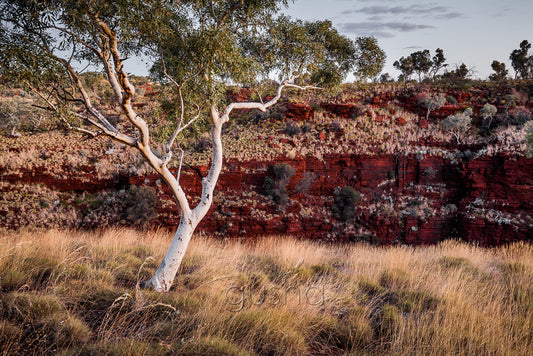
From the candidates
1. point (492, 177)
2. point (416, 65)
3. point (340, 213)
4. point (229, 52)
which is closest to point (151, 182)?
point (340, 213)

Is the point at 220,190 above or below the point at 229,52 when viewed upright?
below

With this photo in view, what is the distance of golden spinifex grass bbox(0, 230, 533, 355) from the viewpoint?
2.93 m

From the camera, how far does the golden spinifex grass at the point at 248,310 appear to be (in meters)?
2.93

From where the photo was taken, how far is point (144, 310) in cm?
359

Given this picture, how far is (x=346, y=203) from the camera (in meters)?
16.1

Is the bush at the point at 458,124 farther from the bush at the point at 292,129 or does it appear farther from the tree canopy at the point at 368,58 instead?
the tree canopy at the point at 368,58

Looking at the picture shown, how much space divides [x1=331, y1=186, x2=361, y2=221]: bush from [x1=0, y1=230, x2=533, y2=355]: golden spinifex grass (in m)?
9.16

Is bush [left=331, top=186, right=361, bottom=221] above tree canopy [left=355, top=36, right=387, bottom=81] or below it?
below

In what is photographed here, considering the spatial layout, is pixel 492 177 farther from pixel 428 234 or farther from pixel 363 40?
pixel 363 40

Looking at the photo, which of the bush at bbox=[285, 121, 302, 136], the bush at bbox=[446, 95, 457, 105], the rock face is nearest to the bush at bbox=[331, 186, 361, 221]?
the rock face

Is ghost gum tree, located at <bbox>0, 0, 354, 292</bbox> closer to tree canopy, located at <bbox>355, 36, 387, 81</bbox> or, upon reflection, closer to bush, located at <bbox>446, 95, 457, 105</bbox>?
tree canopy, located at <bbox>355, 36, 387, 81</bbox>

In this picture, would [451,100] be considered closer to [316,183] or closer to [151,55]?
[316,183]

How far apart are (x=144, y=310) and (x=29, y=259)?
283 cm

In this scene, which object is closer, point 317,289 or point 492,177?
point 317,289
